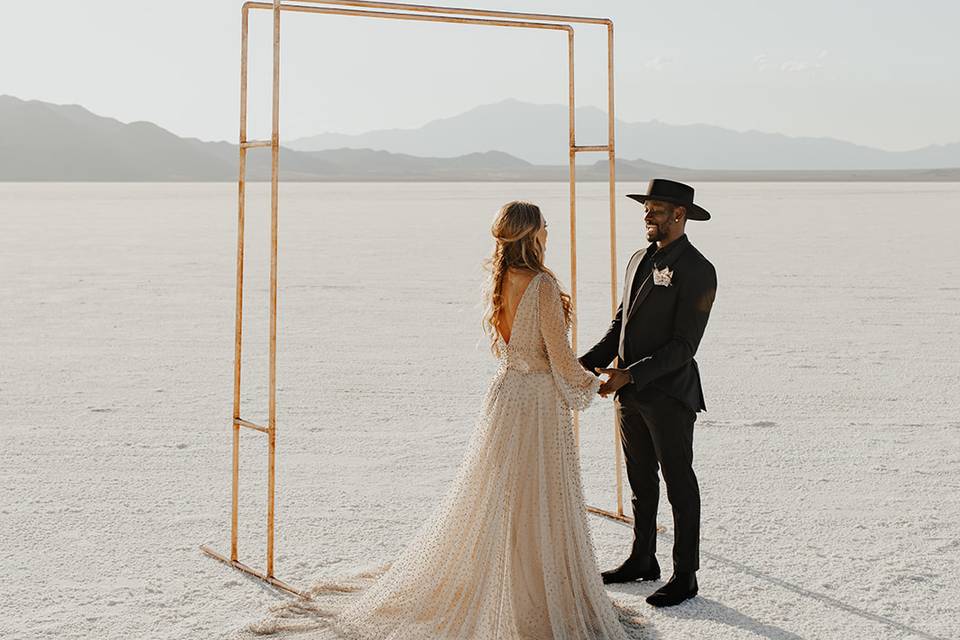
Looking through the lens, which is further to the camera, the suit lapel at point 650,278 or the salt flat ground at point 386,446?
the salt flat ground at point 386,446

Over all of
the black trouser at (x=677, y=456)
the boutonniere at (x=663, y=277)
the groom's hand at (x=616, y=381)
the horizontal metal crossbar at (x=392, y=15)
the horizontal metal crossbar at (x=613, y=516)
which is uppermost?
the horizontal metal crossbar at (x=392, y=15)

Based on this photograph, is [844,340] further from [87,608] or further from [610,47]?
[87,608]

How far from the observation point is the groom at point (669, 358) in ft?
15.1

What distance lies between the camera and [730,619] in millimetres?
4629

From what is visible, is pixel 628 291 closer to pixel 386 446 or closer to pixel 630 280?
pixel 630 280

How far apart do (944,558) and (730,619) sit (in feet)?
4.49

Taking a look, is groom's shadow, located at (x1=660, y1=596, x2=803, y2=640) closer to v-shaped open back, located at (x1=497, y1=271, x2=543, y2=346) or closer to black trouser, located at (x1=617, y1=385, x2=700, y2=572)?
black trouser, located at (x1=617, y1=385, x2=700, y2=572)

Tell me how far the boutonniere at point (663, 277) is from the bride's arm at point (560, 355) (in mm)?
503

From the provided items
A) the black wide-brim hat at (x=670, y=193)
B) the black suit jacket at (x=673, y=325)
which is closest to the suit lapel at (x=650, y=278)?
the black suit jacket at (x=673, y=325)

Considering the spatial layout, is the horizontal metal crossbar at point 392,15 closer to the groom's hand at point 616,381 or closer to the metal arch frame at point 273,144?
the metal arch frame at point 273,144

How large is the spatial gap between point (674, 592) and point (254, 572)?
190cm

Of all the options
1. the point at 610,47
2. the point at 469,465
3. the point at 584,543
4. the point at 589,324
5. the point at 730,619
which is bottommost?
the point at 730,619

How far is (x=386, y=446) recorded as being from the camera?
744cm

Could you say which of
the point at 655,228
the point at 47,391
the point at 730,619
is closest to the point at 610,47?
the point at 655,228
